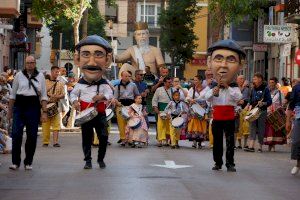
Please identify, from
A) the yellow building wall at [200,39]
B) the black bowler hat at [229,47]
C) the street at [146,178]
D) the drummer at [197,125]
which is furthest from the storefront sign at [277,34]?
the yellow building wall at [200,39]

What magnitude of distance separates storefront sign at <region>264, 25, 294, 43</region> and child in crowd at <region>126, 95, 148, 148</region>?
1841 centimetres

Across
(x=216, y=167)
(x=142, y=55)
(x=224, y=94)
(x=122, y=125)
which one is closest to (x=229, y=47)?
(x=224, y=94)

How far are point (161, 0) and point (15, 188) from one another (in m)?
83.6

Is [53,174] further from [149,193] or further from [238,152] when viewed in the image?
[238,152]

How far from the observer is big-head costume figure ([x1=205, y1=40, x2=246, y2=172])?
20.3 meters

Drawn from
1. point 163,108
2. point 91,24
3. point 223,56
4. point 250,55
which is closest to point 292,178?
point 223,56

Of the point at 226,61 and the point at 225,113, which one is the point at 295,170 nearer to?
the point at 225,113

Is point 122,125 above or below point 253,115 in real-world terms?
below

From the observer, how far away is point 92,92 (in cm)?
2009

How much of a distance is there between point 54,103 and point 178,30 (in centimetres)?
5654

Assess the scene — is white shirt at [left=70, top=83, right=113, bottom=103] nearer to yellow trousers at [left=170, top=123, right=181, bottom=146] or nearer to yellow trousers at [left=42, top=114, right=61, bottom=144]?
yellow trousers at [left=42, top=114, right=61, bottom=144]

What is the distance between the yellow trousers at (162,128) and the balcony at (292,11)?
20.1 metres

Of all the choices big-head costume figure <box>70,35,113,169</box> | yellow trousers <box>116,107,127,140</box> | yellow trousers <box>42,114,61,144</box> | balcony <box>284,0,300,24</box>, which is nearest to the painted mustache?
big-head costume figure <box>70,35,113,169</box>

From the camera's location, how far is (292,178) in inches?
740
